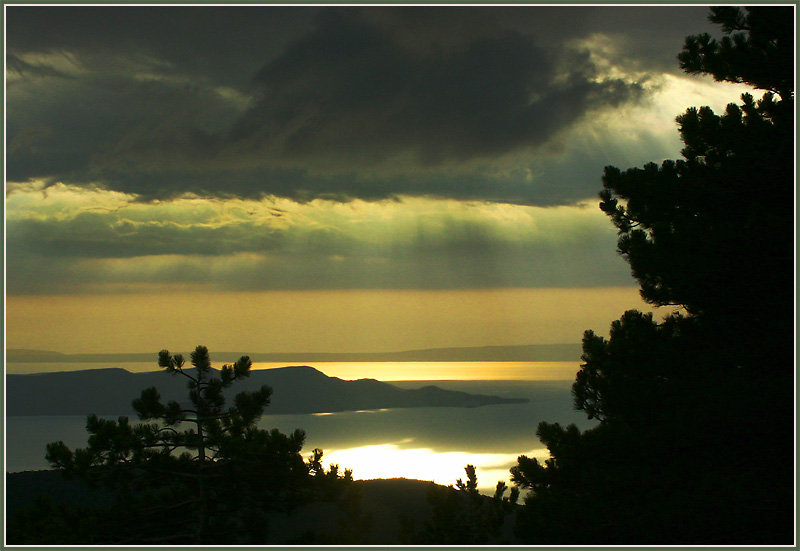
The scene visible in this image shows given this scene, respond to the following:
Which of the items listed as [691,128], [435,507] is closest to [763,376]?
[691,128]

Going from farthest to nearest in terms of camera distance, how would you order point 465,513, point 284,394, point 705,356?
1. point 284,394
2. point 465,513
3. point 705,356

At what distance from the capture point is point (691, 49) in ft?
25.1

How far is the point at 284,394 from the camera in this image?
1659 centimetres

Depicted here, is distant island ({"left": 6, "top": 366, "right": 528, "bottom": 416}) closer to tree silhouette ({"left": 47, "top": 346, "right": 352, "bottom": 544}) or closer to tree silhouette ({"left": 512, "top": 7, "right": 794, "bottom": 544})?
tree silhouette ({"left": 47, "top": 346, "right": 352, "bottom": 544})

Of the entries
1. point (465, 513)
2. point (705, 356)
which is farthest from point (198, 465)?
point (705, 356)

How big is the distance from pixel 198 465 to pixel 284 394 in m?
8.18

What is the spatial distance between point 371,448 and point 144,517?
5.12 meters

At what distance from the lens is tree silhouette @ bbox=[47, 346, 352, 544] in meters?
8.25

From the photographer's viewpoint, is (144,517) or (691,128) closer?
(691,128)

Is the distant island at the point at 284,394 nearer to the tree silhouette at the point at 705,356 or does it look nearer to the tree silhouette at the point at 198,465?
the tree silhouette at the point at 198,465

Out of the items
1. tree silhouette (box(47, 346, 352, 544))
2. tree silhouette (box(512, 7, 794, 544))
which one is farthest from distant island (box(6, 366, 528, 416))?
tree silhouette (box(512, 7, 794, 544))

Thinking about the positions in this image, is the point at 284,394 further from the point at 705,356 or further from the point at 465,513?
the point at 705,356

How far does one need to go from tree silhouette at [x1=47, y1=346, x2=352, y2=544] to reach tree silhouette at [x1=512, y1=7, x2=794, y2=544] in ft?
12.4

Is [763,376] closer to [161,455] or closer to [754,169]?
[754,169]
